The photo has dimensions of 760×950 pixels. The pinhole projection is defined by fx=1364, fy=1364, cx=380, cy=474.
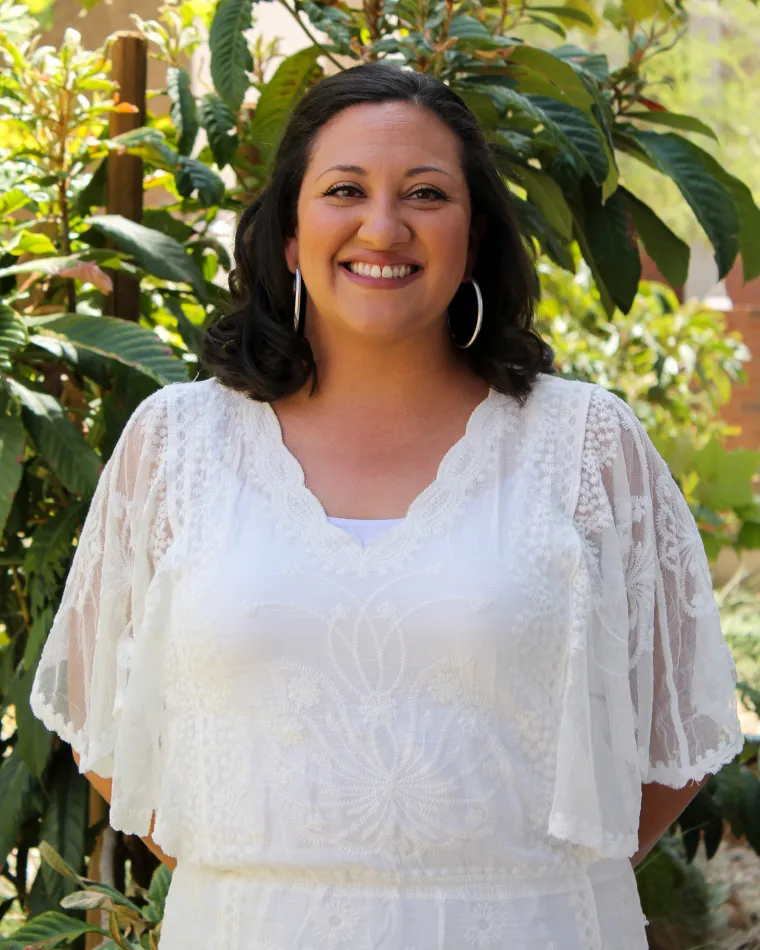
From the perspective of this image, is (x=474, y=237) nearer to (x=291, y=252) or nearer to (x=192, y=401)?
(x=291, y=252)

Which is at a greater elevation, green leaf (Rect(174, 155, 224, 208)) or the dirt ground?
green leaf (Rect(174, 155, 224, 208))

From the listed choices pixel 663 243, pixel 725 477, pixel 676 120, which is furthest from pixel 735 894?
pixel 676 120

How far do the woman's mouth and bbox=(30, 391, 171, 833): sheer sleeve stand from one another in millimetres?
345

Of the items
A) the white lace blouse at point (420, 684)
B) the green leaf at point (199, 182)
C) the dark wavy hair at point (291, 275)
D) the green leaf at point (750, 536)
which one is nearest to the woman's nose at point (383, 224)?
the dark wavy hair at point (291, 275)

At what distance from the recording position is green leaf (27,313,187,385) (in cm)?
230

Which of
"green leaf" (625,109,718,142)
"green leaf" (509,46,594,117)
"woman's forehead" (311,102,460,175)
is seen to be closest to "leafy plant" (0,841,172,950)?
"woman's forehead" (311,102,460,175)

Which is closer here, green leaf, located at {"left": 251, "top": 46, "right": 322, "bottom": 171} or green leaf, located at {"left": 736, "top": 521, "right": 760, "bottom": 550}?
green leaf, located at {"left": 251, "top": 46, "right": 322, "bottom": 171}

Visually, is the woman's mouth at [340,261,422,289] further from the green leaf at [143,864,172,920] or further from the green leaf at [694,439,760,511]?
the green leaf at [694,439,760,511]

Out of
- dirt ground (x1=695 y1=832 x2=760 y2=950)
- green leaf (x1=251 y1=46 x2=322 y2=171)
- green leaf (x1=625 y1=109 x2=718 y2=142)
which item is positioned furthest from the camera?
dirt ground (x1=695 y1=832 x2=760 y2=950)

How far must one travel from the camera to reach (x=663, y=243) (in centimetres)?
286

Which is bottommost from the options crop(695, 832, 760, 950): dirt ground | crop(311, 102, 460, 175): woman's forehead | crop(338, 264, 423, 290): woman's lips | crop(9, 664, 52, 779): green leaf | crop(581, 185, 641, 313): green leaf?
crop(695, 832, 760, 950): dirt ground

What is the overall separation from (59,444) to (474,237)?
32.6 inches

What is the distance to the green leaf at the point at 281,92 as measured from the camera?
8.70 feet

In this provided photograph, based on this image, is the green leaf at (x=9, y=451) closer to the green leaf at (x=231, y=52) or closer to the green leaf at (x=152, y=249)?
the green leaf at (x=152, y=249)
